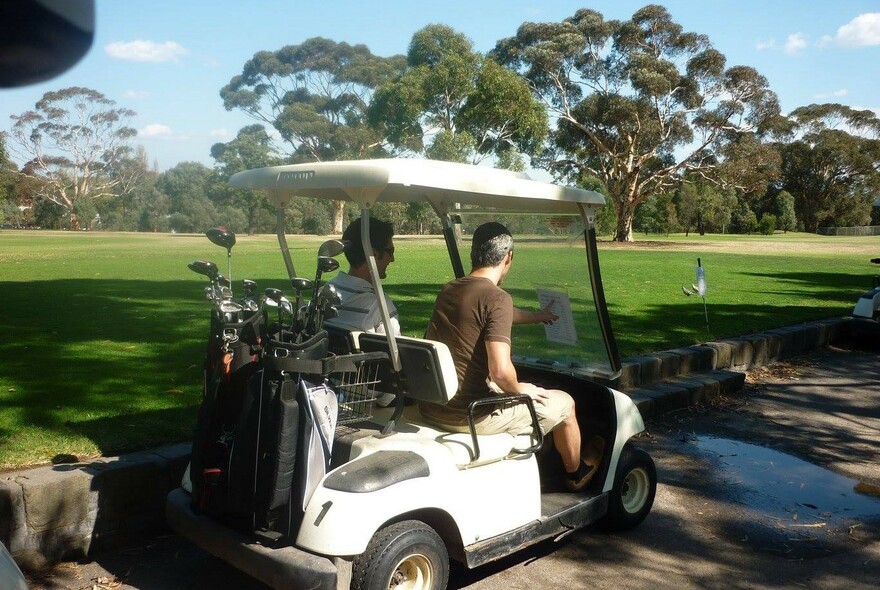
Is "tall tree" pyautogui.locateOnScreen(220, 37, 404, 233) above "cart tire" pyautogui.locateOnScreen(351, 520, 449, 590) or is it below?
above

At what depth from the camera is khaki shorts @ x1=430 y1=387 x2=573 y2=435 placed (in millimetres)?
3975

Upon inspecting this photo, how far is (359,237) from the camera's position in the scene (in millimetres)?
4332

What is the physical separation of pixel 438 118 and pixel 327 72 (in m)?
19.7

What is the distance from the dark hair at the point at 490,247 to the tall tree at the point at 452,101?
130ft

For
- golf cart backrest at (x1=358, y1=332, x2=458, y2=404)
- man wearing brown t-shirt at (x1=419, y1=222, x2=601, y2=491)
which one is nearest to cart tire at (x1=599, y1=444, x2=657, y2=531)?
man wearing brown t-shirt at (x1=419, y1=222, x2=601, y2=491)

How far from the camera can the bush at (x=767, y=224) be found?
75.8m

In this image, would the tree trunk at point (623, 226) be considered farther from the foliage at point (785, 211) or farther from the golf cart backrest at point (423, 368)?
the golf cart backrest at point (423, 368)

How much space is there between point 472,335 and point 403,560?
3.68ft

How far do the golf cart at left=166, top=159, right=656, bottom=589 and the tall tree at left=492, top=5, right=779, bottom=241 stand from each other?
47.1m

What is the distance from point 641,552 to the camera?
4.56 meters

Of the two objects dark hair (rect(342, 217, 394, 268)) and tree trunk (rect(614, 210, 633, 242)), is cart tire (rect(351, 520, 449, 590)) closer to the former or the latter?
dark hair (rect(342, 217, 394, 268))

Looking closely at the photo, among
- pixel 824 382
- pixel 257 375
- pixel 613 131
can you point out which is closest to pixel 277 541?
pixel 257 375

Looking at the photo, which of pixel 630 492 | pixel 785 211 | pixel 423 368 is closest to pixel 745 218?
pixel 785 211

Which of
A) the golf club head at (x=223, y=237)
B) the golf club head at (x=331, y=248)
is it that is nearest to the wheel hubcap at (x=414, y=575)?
the golf club head at (x=331, y=248)
